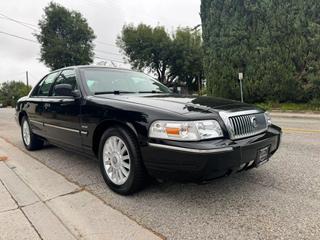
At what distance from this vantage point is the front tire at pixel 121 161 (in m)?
2.70

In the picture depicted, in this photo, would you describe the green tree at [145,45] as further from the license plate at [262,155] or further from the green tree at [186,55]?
the license plate at [262,155]

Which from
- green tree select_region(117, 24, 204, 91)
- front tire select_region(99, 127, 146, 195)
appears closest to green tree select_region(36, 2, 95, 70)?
green tree select_region(117, 24, 204, 91)

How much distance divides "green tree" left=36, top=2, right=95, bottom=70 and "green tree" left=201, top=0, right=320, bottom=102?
25458mm

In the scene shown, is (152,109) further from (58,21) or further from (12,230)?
(58,21)

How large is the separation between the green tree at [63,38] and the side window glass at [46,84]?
35112 mm

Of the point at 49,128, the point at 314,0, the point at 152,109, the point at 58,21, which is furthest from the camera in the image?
the point at 58,21

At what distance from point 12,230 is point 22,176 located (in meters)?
1.57

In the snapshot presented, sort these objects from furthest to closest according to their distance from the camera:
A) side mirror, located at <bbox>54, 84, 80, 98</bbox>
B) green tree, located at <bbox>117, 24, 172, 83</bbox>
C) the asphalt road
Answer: green tree, located at <bbox>117, 24, 172, 83</bbox> < side mirror, located at <bbox>54, 84, 80, 98</bbox> < the asphalt road

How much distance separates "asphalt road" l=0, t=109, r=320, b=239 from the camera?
2.19 m

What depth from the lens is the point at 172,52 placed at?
33.4m

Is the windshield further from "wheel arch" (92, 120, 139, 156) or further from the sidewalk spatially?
the sidewalk

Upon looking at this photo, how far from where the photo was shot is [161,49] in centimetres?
3294

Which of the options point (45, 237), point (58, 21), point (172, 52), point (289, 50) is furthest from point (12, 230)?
point (58, 21)

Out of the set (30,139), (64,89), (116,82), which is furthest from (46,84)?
(116,82)
